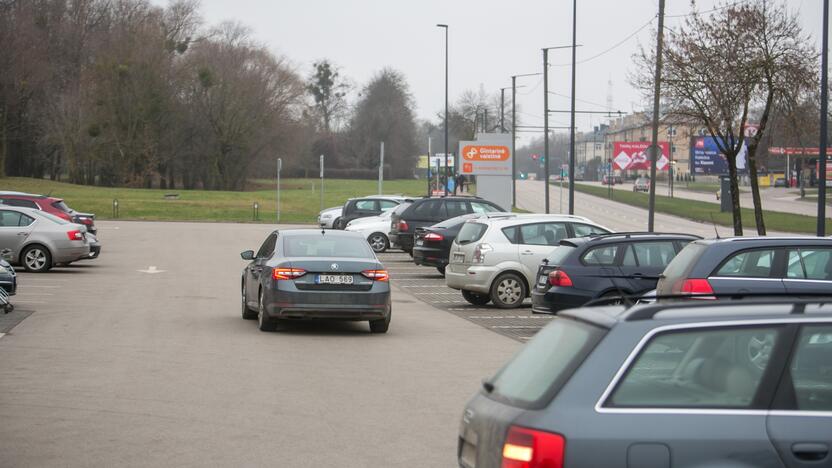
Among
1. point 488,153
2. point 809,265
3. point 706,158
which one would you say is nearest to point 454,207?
point 809,265

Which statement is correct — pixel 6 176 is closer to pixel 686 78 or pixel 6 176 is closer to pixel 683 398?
pixel 686 78

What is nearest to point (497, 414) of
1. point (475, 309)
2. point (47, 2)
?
point (475, 309)

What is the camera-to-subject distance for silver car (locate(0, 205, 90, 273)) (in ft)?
84.1

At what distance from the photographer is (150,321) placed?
17.1 metres

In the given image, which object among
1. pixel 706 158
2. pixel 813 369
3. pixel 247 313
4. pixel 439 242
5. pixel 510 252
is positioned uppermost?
pixel 706 158

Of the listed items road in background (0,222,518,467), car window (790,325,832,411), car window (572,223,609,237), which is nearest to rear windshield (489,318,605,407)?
car window (790,325,832,411)

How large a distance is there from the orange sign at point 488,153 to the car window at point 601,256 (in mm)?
36085

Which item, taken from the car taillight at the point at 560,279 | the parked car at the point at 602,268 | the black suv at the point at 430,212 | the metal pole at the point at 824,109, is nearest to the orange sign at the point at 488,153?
the black suv at the point at 430,212

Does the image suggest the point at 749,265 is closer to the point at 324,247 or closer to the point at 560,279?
the point at 560,279

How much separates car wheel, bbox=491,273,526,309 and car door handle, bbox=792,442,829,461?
1598 centimetres

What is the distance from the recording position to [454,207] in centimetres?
3128

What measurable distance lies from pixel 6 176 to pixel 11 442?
73684 mm

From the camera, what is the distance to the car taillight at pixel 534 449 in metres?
4.39

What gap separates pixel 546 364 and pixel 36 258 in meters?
23.0
